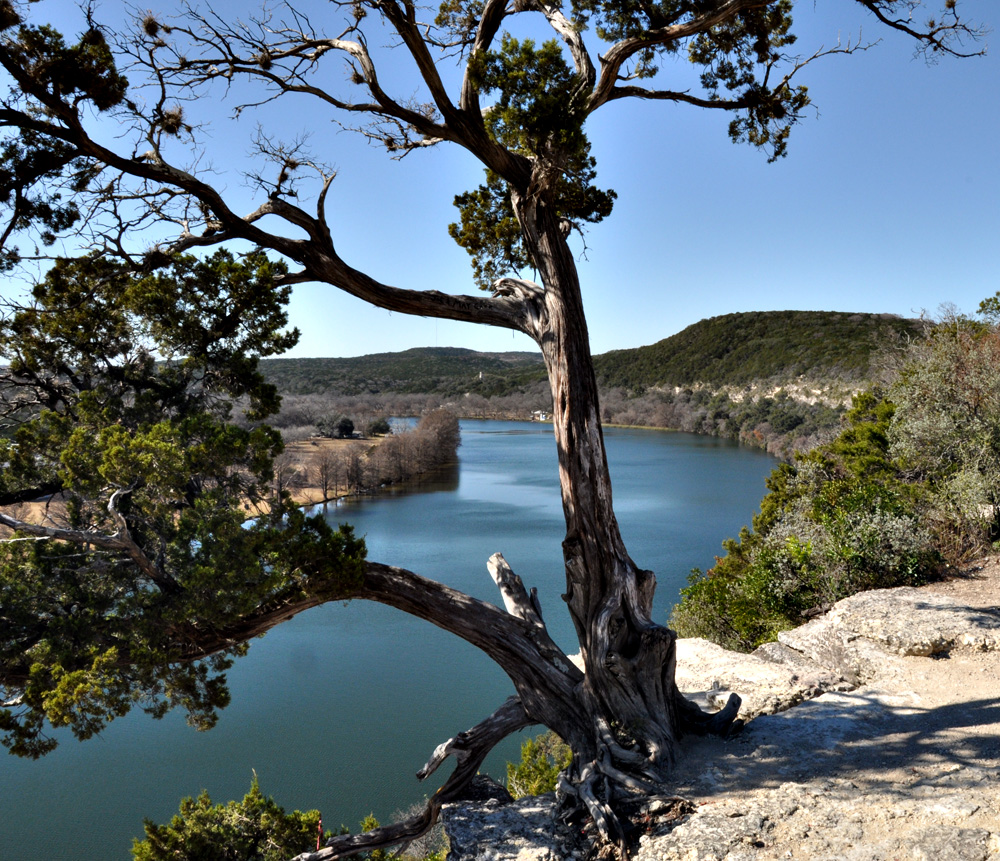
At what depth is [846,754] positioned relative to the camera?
393 centimetres

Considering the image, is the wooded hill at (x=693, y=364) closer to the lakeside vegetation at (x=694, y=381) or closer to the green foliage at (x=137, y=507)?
the lakeside vegetation at (x=694, y=381)

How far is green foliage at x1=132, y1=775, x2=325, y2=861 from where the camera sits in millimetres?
5137

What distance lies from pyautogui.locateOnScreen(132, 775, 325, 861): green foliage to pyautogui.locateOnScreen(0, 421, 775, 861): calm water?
3.18 m

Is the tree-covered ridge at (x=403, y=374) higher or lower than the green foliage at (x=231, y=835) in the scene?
higher

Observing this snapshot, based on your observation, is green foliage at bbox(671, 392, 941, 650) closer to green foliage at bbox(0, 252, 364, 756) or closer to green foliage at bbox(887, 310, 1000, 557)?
green foliage at bbox(887, 310, 1000, 557)

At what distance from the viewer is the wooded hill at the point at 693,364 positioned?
145 ft

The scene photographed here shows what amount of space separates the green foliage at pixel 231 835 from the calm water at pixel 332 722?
10.4 feet

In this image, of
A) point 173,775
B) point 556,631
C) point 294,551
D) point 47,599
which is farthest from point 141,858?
point 556,631

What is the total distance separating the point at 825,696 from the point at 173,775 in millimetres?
8563

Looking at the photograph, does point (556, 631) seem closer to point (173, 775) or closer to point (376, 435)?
point (173, 775)

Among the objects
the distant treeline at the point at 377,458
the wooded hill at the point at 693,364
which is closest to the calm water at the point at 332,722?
the distant treeline at the point at 377,458

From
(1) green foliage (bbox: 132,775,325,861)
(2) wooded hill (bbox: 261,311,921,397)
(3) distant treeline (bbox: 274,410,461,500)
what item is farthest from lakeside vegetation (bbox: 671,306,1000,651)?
(2) wooded hill (bbox: 261,311,921,397)

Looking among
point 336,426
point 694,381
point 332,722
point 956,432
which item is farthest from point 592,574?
point 694,381

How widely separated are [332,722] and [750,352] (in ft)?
164
